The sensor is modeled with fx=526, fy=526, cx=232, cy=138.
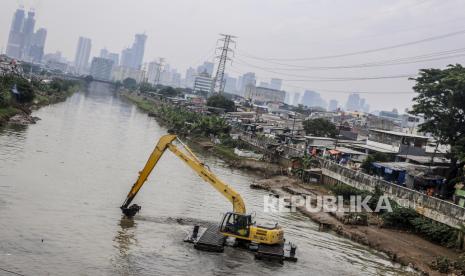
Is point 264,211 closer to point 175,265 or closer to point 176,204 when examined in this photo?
point 176,204

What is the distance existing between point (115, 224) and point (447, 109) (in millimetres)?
28603

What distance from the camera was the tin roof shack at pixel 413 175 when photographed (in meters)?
42.5

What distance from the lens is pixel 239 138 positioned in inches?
2827

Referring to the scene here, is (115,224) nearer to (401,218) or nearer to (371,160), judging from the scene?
(401,218)

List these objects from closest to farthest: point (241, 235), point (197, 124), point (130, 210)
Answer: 1. point (241, 235)
2. point (130, 210)
3. point (197, 124)

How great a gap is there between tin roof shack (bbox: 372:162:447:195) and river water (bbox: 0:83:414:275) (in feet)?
39.1

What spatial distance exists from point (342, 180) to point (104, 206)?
77.0 ft

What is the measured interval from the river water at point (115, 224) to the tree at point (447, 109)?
1479cm

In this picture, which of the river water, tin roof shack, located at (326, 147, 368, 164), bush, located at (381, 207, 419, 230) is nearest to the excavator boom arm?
the river water

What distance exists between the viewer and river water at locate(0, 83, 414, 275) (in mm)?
20359

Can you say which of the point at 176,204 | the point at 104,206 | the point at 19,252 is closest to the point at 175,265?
the point at 19,252

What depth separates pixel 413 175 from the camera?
42.7 metres

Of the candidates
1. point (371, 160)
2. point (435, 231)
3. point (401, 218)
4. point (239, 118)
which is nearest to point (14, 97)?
point (239, 118)

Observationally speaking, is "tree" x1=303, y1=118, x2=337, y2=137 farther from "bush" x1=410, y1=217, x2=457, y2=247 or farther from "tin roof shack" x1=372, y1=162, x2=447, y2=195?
"bush" x1=410, y1=217, x2=457, y2=247
